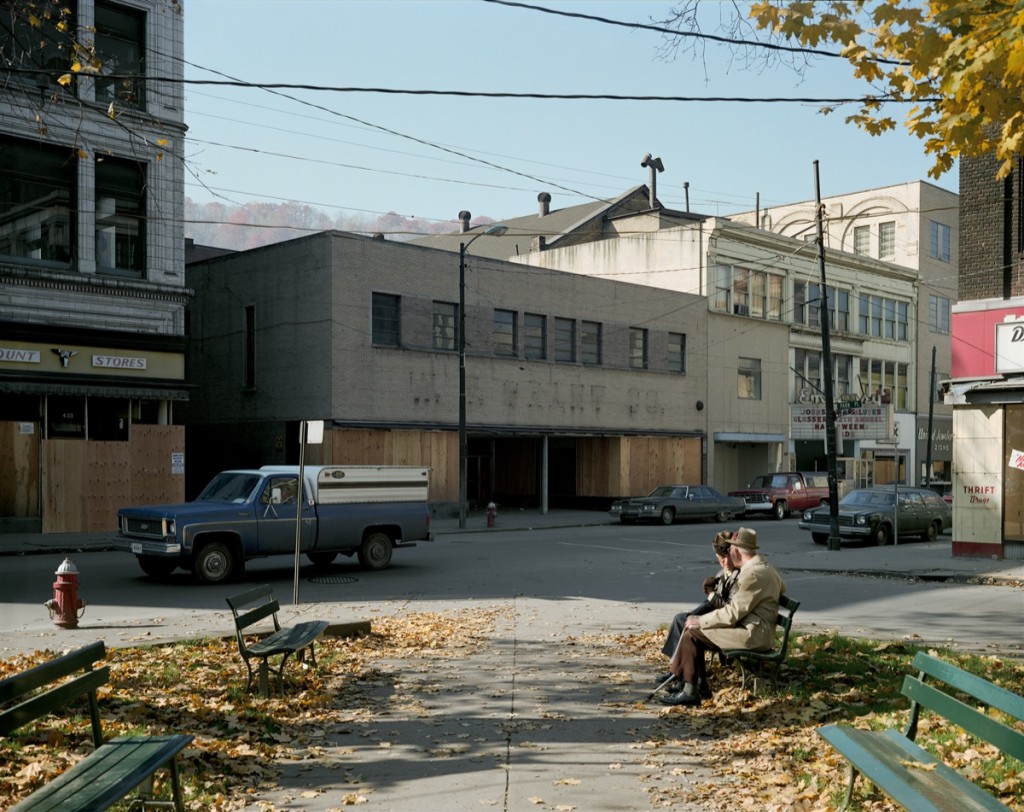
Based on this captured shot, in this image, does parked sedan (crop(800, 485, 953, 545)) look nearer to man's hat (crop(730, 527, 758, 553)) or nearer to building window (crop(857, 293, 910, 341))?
man's hat (crop(730, 527, 758, 553))

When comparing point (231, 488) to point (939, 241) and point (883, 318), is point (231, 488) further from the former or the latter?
point (939, 241)

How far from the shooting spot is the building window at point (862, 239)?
63500 mm

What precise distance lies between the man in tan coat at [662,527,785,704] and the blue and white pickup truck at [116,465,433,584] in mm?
9875

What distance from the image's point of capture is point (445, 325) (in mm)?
36781

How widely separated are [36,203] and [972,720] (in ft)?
85.5

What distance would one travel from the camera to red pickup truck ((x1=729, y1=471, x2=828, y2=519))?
3884 centimetres

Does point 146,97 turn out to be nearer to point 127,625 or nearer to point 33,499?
point 33,499

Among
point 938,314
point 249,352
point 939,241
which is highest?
point 939,241

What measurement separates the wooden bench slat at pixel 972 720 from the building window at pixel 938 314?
5901cm

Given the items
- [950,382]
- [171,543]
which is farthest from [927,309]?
[171,543]

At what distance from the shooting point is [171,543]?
1725 cm

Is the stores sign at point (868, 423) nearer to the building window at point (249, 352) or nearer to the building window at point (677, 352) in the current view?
the building window at point (677, 352)

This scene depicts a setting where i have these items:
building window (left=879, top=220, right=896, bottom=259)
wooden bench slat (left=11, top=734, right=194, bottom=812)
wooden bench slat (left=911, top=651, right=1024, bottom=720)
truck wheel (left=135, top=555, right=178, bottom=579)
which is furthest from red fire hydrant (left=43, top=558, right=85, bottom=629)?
building window (left=879, top=220, right=896, bottom=259)

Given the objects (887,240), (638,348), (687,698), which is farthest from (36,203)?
(887,240)
